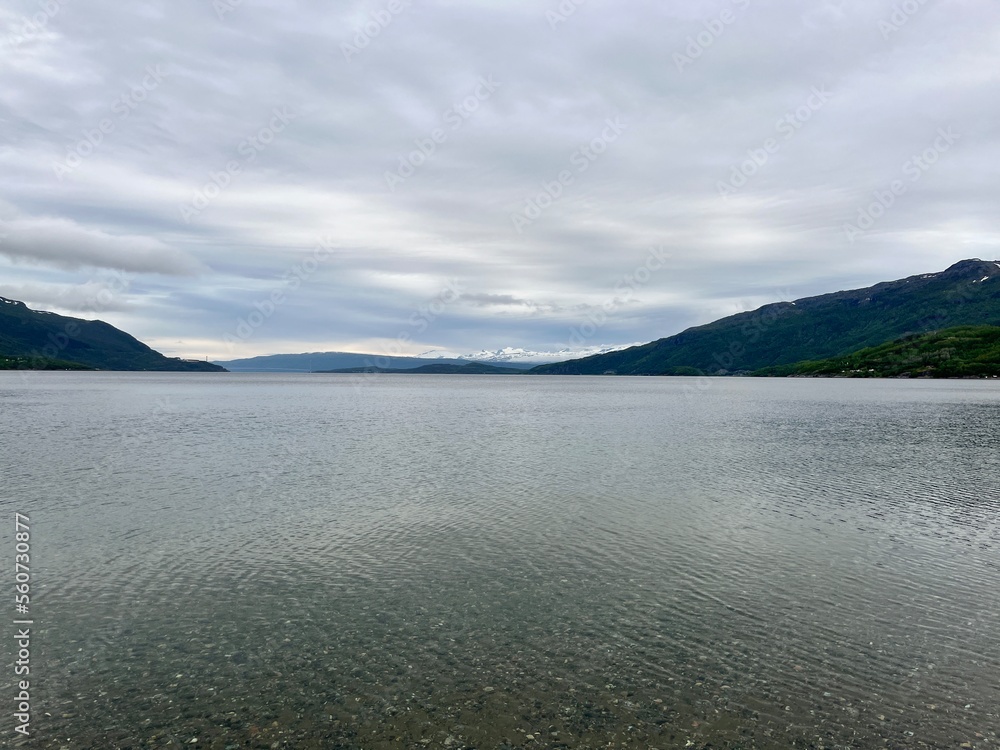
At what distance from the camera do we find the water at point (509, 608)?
16328mm

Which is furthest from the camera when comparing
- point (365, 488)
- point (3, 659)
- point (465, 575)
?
point (365, 488)

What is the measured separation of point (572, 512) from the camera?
40.3 m

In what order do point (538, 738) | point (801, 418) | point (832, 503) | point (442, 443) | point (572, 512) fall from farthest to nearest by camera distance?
point (801, 418) < point (442, 443) < point (832, 503) < point (572, 512) < point (538, 738)

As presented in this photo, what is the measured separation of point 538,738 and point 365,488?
3531cm

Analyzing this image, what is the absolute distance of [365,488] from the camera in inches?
1909

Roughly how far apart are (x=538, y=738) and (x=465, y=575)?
42.1ft

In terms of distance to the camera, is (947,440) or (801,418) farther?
(801,418)

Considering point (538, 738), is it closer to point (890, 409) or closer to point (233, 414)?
point (233, 414)

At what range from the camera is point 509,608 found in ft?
79.3

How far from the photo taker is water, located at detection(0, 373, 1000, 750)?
16.3 metres

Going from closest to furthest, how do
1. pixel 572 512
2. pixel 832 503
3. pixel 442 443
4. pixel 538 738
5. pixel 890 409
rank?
pixel 538 738, pixel 572 512, pixel 832 503, pixel 442 443, pixel 890 409

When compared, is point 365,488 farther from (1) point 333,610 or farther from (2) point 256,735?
(2) point 256,735

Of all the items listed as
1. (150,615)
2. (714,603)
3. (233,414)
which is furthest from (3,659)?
(233,414)

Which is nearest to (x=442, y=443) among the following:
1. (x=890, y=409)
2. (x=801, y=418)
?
(x=801, y=418)
